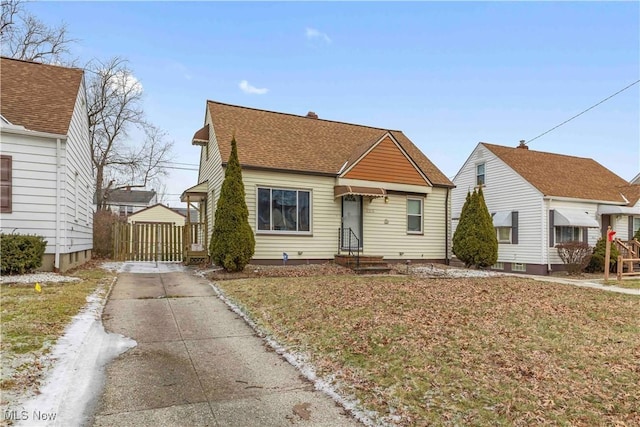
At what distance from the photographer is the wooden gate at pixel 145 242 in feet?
56.6

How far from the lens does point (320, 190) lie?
14.6 m

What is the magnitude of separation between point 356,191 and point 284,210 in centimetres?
256

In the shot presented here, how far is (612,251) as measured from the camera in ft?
56.2

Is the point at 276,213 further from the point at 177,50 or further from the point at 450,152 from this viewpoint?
the point at 450,152

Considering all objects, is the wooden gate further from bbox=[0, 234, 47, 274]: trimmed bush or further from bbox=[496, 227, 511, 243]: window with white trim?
bbox=[496, 227, 511, 243]: window with white trim

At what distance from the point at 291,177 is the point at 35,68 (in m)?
8.24

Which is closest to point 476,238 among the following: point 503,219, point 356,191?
point 356,191

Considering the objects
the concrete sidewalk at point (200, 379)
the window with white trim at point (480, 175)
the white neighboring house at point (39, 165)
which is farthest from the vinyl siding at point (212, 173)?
the window with white trim at point (480, 175)

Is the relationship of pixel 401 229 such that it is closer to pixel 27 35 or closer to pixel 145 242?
pixel 145 242

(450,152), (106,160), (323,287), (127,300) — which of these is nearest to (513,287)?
(323,287)

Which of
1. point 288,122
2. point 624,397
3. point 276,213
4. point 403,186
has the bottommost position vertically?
point 624,397

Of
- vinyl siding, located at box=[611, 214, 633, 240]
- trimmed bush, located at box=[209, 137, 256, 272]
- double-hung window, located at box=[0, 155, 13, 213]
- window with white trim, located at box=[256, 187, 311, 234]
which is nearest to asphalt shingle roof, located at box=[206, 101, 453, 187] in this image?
window with white trim, located at box=[256, 187, 311, 234]

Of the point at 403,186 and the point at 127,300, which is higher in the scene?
the point at 403,186

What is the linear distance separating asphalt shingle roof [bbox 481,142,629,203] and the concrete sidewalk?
54.7 feet
